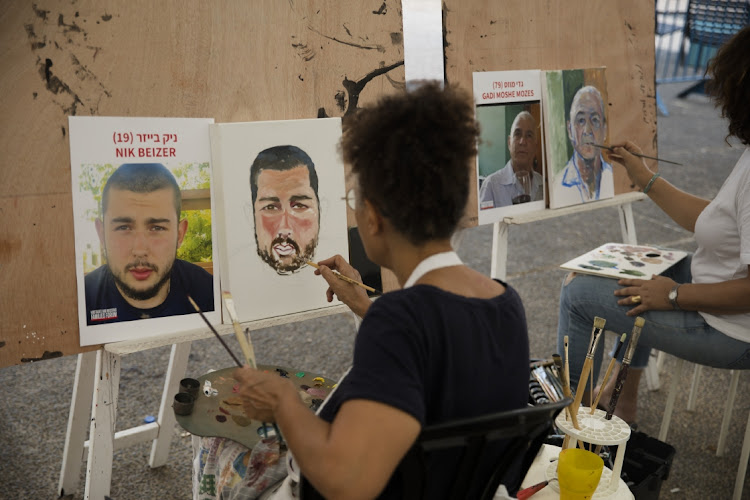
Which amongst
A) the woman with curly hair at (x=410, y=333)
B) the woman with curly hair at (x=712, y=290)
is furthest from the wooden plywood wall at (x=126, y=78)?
the woman with curly hair at (x=712, y=290)

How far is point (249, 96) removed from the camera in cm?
185

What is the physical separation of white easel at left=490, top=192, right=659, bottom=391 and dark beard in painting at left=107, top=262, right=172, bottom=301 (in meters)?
1.07

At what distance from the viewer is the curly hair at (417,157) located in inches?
43.7

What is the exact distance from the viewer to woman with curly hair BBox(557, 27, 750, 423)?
1.94 metres

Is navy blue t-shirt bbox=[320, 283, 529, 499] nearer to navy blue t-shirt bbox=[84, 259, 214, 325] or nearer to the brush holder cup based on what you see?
the brush holder cup

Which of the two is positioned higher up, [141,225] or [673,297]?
[141,225]

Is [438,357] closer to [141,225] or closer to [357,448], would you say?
[357,448]

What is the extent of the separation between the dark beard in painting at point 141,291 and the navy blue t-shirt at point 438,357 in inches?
28.8

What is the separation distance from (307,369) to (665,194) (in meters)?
1.62

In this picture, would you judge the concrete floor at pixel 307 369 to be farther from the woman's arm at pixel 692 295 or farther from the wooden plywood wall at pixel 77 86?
the wooden plywood wall at pixel 77 86

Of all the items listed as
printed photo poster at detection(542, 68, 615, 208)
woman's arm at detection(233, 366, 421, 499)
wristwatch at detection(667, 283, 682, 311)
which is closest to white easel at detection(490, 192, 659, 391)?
printed photo poster at detection(542, 68, 615, 208)

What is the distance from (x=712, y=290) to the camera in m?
1.98

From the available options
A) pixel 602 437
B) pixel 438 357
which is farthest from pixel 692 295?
pixel 438 357

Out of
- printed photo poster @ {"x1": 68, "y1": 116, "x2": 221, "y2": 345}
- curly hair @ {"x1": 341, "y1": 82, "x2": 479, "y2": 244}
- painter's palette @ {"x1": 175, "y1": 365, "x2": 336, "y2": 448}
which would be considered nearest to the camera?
curly hair @ {"x1": 341, "y1": 82, "x2": 479, "y2": 244}
